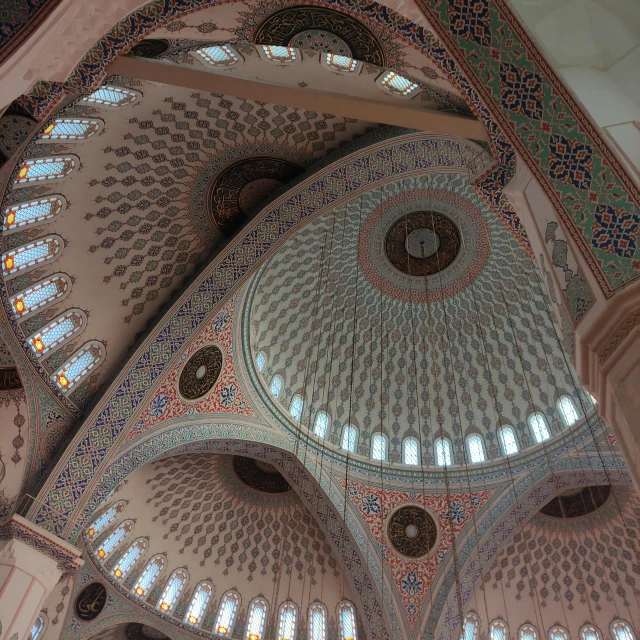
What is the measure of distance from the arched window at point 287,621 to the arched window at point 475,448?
4304mm

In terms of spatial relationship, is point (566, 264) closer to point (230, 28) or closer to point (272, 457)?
point (230, 28)

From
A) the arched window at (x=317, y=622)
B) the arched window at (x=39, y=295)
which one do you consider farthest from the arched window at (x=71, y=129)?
the arched window at (x=317, y=622)

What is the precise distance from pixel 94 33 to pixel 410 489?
351 inches

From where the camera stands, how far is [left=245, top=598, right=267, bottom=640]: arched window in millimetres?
10227

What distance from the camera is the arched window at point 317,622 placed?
1028 centimetres

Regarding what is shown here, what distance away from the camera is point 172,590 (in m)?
10.1

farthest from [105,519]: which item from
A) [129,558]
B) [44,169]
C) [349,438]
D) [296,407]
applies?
[44,169]

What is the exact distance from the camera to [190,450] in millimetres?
8578

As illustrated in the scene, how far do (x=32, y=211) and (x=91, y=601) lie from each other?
21.2ft

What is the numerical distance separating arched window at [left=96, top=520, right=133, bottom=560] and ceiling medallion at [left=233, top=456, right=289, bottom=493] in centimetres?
205

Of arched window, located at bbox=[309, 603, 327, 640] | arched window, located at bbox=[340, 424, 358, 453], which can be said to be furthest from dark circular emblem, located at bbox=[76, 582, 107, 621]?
arched window, located at bbox=[340, 424, 358, 453]

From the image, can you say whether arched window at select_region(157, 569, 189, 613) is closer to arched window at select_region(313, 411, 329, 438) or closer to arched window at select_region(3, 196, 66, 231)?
arched window at select_region(313, 411, 329, 438)

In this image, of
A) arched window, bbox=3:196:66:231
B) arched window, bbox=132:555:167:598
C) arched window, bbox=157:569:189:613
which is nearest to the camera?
arched window, bbox=3:196:66:231

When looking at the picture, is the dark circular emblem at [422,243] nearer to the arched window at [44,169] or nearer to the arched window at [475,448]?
the arched window at [475,448]
